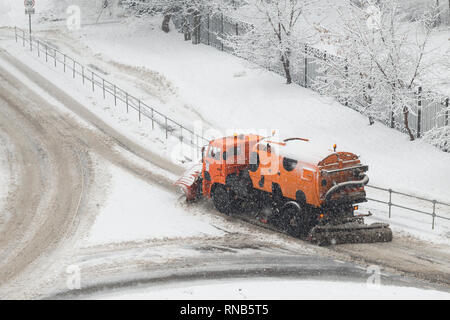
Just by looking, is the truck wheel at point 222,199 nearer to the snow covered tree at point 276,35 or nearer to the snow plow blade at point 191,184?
the snow plow blade at point 191,184

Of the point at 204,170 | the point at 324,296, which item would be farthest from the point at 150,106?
the point at 324,296

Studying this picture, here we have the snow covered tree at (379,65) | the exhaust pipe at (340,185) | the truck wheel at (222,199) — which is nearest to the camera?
the exhaust pipe at (340,185)

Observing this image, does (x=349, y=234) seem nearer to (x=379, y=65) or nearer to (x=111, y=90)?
(x=379, y=65)

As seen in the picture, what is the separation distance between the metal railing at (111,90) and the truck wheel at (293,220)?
9.49 meters

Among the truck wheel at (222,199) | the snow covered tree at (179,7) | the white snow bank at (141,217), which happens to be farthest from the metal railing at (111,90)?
the truck wheel at (222,199)

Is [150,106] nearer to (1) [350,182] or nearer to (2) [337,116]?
(2) [337,116]

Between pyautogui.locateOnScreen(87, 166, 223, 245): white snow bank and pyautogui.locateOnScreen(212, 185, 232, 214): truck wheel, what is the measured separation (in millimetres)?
706

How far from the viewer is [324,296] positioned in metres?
15.9

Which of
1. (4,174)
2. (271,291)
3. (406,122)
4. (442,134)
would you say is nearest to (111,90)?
(4,174)

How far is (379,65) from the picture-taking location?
26.7m

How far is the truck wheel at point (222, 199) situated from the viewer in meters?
21.7

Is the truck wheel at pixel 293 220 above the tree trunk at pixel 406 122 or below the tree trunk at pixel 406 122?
below

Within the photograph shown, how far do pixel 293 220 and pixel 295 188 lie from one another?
1.05m

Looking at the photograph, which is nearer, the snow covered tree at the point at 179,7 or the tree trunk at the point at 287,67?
the tree trunk at the point at 287,67
